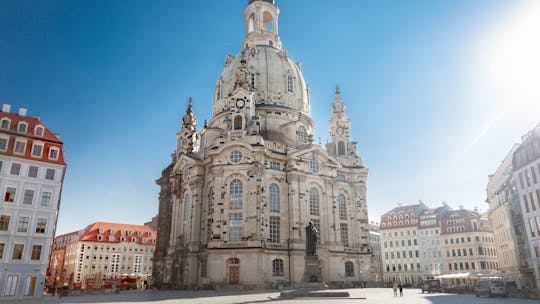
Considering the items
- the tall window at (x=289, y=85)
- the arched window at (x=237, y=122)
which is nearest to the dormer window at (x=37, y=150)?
the arched window at (x=237, y=122)

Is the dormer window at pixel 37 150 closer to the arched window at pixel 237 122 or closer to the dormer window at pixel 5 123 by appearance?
the dormer window at pixel 5 123

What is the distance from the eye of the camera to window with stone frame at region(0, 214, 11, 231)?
113 ft

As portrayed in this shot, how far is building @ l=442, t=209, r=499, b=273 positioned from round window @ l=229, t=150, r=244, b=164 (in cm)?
5267

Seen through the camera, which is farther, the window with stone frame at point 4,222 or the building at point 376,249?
the building at point 376,249

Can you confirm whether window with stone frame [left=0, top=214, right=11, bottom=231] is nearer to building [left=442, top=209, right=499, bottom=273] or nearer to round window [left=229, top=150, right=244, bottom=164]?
round window [left=229, top=150, right=244, bottom=164]

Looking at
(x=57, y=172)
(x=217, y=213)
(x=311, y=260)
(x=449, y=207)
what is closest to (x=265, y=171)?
(x=217, y=213)

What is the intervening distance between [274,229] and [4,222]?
28.0m

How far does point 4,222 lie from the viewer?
114ft

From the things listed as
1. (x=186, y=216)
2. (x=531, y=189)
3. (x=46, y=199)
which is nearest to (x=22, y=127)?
(x=46, y=199)

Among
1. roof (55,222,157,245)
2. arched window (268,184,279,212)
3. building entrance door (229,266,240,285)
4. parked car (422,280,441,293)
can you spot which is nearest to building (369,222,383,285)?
arched window (268,184,279,212)

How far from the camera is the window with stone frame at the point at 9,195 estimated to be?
116 feet

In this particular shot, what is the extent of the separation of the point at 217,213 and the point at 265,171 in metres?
8.01

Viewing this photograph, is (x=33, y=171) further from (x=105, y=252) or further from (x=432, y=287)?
(x=105, y=252)

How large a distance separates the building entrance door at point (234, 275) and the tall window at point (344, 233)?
55.5 feet
